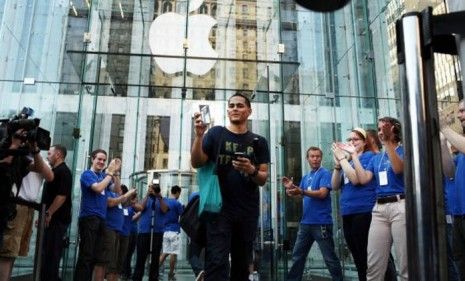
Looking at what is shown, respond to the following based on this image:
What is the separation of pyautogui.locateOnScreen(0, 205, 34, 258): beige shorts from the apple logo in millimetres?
5605

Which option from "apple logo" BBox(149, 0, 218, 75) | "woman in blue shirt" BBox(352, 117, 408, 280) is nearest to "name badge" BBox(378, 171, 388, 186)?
"woman in blue shirt" BBox(352, 117, 408, 280)

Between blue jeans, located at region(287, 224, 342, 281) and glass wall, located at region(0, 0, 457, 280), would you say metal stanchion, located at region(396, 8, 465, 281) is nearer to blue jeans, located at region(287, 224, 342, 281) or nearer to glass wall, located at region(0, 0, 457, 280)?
blue jeans, located at region(287, 224, 342, 281)

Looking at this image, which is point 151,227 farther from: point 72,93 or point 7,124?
point 7,124

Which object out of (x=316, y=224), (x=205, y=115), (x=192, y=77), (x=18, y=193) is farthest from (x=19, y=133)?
(x=192, y=77)

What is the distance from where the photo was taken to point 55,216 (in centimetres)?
472

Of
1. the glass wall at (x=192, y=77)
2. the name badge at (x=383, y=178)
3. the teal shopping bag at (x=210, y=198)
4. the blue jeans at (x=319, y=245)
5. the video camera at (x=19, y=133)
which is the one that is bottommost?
the blue jeans at (x=319, y=245)

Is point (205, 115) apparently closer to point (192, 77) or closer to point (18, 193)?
point (18, 193)

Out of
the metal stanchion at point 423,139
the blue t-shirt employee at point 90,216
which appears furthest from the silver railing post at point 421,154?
the blue t-shirt employee at point 90,216

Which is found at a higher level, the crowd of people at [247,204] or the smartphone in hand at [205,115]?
the smartphone in hand at [205,115]

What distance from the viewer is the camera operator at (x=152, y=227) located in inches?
280

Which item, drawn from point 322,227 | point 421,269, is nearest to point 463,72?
point 421,269

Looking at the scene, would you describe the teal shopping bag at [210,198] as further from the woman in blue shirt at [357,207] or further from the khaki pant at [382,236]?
the woman in blue shirt at [357,207]

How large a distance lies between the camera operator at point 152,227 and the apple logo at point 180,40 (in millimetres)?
2855

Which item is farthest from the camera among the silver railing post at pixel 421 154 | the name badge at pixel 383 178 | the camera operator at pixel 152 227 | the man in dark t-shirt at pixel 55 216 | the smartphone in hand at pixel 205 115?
the camera operator at pixel 152 227
